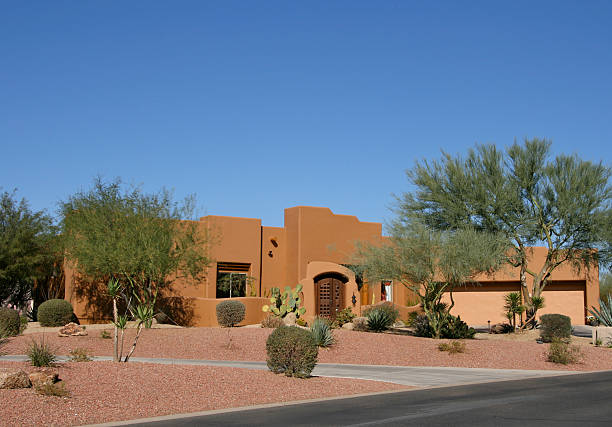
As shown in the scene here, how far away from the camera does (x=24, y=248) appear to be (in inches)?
1093

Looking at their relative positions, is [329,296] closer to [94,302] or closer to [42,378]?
[94,302]

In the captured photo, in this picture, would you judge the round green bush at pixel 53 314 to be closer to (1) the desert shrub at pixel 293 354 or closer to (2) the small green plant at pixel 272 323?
(2) the small green plant at pixel 272 323

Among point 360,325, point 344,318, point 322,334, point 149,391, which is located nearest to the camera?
point 149,391

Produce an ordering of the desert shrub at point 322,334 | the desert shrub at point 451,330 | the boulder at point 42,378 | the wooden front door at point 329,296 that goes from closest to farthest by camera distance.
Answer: the boulder at point 42,378, the desert shrub at point 322,334, the desert shrub at point 451,330, the wooden front door at point 329,296

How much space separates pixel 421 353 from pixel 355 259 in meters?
6.10

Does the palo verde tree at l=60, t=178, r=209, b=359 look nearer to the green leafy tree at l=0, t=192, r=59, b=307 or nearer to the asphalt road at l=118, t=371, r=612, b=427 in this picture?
the green leafy tree at l=0, t=192, r=59, b=307

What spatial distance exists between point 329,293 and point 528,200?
33.5 feet

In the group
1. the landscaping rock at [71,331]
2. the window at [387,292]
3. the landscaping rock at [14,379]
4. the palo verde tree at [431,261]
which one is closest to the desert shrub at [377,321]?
the palo verde tree at [431,261]

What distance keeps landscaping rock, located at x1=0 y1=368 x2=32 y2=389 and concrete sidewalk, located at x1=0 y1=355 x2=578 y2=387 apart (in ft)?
15.1

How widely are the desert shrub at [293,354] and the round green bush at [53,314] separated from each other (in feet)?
41.7

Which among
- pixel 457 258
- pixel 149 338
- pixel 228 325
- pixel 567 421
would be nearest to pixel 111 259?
pixel 149 338

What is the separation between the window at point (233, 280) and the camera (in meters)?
31.4

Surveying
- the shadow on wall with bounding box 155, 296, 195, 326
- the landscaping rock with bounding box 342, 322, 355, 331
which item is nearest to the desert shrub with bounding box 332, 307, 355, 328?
the landscaping rock with bounding box 342, 322, 355, 331

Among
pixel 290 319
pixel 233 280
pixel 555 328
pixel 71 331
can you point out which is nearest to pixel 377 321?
pixel 290 319
